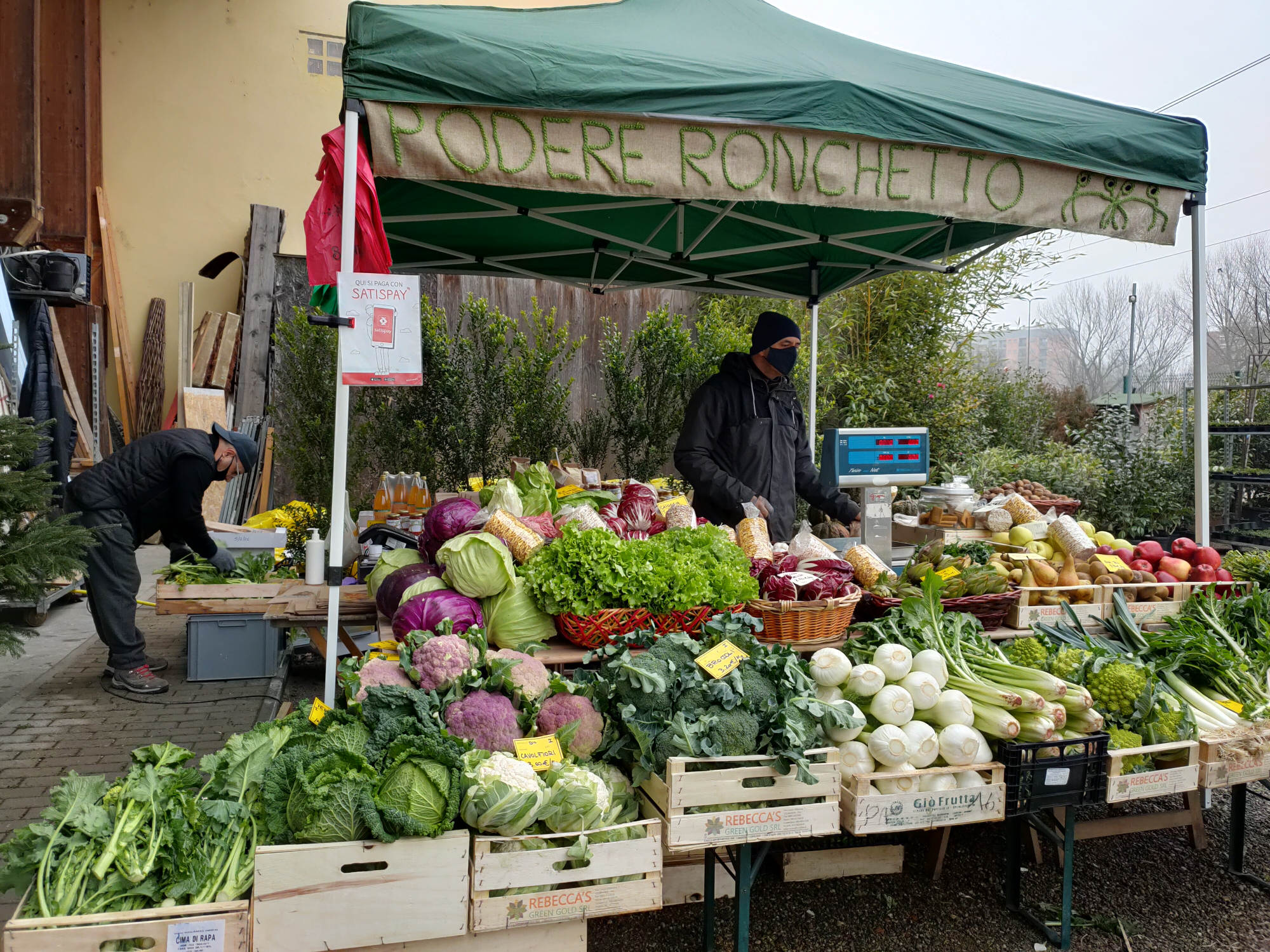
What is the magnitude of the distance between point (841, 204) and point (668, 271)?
3.19 meters

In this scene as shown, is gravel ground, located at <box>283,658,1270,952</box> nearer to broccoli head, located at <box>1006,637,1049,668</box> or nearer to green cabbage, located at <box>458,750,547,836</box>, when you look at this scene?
broccoli head, located at <box>1006,637,1049,668</box>

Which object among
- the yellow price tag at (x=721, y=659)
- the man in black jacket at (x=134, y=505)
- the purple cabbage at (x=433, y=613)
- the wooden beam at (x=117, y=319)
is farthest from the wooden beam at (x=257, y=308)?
the yellow price tag at (x=721, y=659)

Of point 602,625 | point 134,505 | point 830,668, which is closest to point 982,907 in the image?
point 830,668

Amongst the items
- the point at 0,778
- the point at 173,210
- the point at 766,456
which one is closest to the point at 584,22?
the point at 766,456

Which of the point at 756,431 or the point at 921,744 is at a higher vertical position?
the point at 756,431

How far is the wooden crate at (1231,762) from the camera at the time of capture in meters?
2.88

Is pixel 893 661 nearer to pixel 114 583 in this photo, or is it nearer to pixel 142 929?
pixel 142 929

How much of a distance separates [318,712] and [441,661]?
387 mm

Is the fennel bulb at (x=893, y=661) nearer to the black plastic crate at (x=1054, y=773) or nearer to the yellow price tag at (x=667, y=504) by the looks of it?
the black plastic crate at (x=1054, y=773)

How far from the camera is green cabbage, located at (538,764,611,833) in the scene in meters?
2.10

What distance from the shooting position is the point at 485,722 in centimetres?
228

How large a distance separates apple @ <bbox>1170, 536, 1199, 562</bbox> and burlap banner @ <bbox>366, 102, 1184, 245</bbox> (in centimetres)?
146

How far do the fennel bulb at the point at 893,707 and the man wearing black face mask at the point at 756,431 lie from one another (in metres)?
2.23

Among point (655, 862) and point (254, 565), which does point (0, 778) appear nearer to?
point (254, 565)
